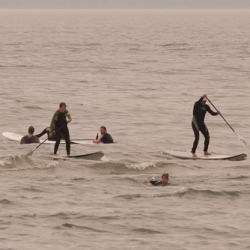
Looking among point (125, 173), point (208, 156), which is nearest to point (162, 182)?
point (125, 173)

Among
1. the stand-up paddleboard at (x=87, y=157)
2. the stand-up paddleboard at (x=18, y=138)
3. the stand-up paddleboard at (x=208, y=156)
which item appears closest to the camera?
the stand-up paddleboard at (x=87, y=157)

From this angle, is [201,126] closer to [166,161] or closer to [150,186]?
[166,161]

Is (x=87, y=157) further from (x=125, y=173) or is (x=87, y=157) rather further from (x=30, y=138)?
(x=30, y=138)

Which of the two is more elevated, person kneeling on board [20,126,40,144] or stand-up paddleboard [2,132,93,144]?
person kneeling on board [20,126,40,144]

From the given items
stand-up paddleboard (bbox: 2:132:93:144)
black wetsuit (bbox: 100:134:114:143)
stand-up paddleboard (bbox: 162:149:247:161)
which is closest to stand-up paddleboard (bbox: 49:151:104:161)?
stand-up paddleboard (bbox: 162:149:247:161)

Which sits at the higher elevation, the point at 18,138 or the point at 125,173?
the point at 125,173

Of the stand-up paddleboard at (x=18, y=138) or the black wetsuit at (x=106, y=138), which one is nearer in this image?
the black wetsuit at (x=106, y=138)

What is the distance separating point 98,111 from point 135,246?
88.6ft

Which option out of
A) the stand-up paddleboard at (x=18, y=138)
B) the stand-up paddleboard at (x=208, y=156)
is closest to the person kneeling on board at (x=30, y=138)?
the stand-up paddleboard at (x=18, y=138)

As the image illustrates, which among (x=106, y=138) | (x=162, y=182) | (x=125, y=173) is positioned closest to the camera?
(x=162, y=182)

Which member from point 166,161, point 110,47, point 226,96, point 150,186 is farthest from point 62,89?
point 110,47

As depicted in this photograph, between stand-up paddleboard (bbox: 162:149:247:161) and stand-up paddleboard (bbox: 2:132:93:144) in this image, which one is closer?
stand-up paddleboard (bbox: 162:149:247:161)

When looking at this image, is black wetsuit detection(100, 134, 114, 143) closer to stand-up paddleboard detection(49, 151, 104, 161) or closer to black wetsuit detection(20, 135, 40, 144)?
black wetsuit detection(20, 135, 40, 144)

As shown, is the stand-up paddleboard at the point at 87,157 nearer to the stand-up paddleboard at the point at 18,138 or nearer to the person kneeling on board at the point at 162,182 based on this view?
the person kneeling on board at the point at 162,182
